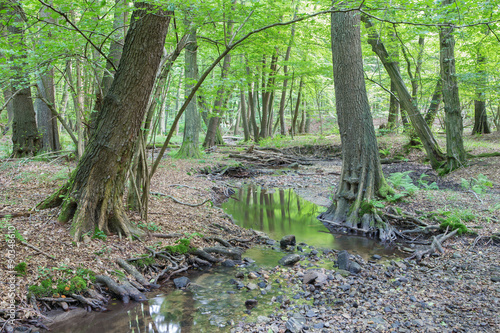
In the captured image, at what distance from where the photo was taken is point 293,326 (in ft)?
11.4

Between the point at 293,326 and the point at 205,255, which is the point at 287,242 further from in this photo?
the point at 293,326

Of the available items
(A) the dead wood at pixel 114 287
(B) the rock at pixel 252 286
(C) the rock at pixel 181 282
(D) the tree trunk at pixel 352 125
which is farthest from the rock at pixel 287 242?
(A) the dead wood at pixel 114 287

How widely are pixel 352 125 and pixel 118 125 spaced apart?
17.3 ft

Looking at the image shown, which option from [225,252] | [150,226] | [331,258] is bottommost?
[331,258]

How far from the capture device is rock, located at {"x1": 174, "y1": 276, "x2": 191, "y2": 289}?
4586mm

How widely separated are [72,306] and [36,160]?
6.56 m

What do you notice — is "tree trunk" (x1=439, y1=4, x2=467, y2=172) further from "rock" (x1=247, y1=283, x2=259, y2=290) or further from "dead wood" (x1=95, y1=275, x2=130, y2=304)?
"dead wood" (x1=95, y1=275, x2=130, y2=304)

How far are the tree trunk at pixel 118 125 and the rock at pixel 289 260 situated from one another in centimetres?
294

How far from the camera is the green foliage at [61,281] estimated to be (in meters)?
3.65

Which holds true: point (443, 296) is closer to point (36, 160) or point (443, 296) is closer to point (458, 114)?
point (458, 114)

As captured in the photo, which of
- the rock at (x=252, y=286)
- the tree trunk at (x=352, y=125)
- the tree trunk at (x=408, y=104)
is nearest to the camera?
the rock at (x=252, y=286)

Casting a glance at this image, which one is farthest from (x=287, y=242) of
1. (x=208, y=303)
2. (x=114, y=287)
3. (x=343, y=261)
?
(x=114, y=287)

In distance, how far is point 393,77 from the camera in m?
11.5

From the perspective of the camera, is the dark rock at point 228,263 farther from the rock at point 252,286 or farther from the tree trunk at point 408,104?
the tree trunk at point 408,104
